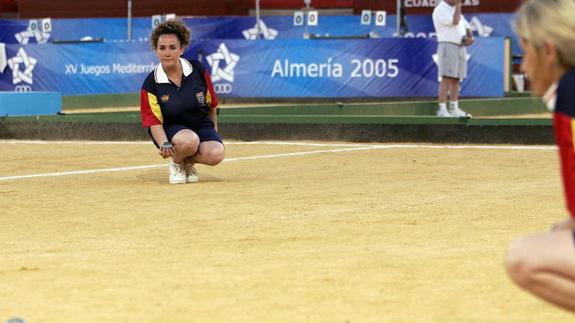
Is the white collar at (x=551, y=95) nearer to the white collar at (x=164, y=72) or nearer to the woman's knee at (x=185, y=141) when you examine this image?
the woman's knee at (x=185, y=141)

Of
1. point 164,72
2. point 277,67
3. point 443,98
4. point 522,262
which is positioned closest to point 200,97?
point 164,72

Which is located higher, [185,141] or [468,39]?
[468,39]

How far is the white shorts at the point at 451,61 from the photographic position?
15109mm

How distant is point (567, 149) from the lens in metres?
3.53

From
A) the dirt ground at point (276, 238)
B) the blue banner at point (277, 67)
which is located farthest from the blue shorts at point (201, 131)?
the blue banner at point (277, 67)

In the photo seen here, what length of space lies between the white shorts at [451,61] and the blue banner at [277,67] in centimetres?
369

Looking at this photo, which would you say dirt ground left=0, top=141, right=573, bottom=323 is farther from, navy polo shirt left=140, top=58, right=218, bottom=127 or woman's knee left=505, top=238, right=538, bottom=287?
woman's knee left=505, top=238, right=538, bottom=287

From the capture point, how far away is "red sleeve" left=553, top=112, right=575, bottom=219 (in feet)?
11.5

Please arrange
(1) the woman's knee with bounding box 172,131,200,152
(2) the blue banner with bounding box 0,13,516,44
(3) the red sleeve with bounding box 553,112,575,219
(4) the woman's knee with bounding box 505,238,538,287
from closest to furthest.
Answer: (3) the red sleeve with bounding box 553,112,575,219
(4) the woman's knee with bounding box 505,238,538,287
(1) the woman's knee with bounding box 172,131,200,152
(2) the blue banner with bounding box 0,13,516,44

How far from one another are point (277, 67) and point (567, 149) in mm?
16528

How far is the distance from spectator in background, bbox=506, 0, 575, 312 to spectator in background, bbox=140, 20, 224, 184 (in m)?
5.69

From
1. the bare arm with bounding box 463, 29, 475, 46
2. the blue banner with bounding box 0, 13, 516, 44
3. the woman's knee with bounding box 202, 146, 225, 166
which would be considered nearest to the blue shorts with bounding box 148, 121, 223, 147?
the woman's knee with bounding box 202, 146, 225, 166

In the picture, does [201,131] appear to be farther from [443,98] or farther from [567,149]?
[443,98]

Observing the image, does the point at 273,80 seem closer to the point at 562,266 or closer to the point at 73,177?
the point at 73,177
